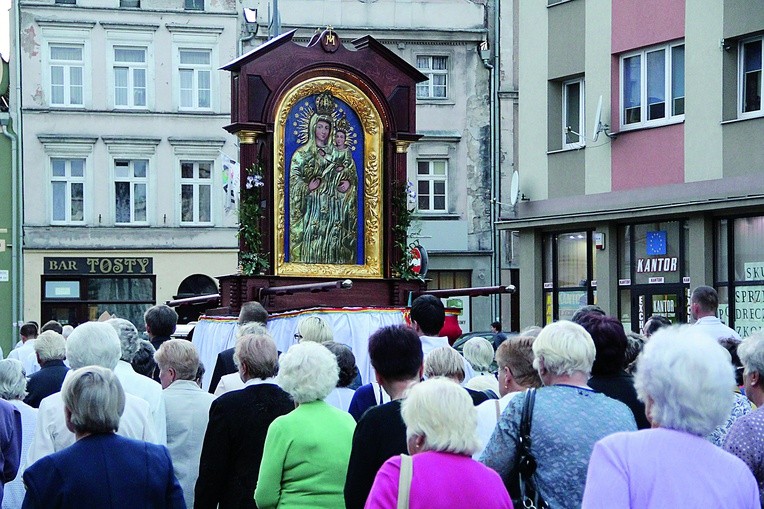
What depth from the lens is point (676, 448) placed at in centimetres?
414

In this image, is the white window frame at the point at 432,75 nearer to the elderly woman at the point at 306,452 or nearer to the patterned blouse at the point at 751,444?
the elderly woman at the point at 306,452

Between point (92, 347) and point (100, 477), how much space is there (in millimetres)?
2260

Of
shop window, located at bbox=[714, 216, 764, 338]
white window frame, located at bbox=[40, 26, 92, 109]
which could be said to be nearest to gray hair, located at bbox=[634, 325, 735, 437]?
shop window, located at bbox=[714, 216, 764, 338]

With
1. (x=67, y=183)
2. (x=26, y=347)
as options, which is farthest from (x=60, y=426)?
(x=67, y=183)

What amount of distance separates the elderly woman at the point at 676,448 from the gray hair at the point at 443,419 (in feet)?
2.84

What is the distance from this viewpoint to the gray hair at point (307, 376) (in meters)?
6.80

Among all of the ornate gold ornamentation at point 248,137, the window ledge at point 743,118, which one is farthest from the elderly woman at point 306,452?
the window ledge at point 743,118

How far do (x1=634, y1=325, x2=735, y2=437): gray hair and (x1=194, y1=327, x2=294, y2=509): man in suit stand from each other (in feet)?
11.5

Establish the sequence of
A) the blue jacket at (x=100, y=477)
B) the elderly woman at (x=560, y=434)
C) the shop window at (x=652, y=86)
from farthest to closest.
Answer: the shop window at (x=652, y=86) → the elderly woman at (x=560, y=434) → the blue jacket at (x=100, y=477)

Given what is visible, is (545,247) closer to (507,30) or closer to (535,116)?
(535,116)

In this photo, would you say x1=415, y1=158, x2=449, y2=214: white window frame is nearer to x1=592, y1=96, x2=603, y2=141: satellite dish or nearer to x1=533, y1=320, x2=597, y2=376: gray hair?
x1=592, y1=96, x2=603, y2=141: satellite dish

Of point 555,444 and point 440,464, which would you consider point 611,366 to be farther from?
point 440,464

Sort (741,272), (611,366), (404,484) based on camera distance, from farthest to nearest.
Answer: (741,272) < (611,366) < (404,484)

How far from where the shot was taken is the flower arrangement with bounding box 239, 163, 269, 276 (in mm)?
16906
